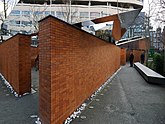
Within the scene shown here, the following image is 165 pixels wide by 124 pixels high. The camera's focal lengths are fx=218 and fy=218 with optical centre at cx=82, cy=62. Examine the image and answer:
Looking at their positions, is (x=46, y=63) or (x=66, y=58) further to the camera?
(x=66, y=58)

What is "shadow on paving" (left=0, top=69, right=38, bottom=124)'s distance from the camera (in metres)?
5.28

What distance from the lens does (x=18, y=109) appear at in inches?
246

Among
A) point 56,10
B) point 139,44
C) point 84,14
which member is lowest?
point 139,44

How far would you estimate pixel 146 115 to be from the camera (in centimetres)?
580

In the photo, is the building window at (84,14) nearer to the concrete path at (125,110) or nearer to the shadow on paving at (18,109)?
the concrete path at (125,110)

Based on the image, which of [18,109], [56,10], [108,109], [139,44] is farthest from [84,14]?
[18,109]

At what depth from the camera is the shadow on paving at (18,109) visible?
528 cm

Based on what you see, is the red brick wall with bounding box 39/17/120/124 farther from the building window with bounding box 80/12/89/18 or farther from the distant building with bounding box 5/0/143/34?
the building window with bounding box 80/12/89/18

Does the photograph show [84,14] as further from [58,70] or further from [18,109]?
[58,70]

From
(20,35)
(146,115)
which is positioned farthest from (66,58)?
(20,35)

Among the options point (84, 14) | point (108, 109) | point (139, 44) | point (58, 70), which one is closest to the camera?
point (58, 70)

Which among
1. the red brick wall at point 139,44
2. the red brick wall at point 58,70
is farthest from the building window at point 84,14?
the red brick wall at point 58,70

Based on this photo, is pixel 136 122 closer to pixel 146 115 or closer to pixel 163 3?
pixel 146 115

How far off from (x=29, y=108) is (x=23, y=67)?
239 cm
